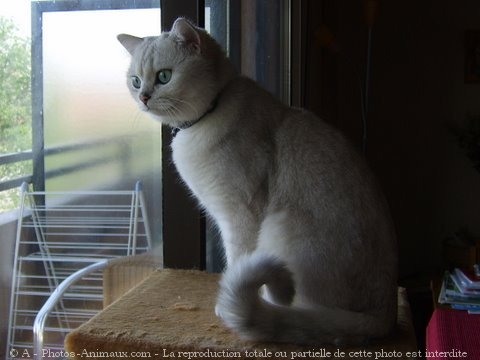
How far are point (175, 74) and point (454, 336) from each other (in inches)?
40.6

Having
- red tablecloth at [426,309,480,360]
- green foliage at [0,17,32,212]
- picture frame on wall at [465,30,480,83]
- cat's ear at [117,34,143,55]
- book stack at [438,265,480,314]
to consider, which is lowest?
book stack at [438,265,480,314]

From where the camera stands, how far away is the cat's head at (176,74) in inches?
47.4

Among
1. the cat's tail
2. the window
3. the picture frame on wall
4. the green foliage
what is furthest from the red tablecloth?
the picture frame on wall

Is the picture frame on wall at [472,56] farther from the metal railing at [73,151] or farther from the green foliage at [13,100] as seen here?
the green foliage at [13,100]

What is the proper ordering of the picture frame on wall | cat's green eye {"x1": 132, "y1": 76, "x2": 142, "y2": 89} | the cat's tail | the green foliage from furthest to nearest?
the picture frame on wall, cat's green eye {"x1": 132, "y1": 76, "x2": 142, "y2": 89}, the green foliage, the cat's tail

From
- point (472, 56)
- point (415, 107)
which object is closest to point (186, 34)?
point (415, 107)

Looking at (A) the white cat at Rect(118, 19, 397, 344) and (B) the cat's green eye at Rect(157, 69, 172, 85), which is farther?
(B) the cat's green eye at Rect(157, 69, 172, 85)

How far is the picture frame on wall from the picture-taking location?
3.44 meters

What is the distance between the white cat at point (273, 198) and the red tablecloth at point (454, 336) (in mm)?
345

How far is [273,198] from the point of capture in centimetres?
120

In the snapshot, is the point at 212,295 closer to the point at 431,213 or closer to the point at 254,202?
the point at 254,202

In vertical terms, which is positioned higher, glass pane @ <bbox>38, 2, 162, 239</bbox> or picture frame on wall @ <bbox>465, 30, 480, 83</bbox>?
picture frame on wall @ <bbox>465, 30, 480, 83</bbox>

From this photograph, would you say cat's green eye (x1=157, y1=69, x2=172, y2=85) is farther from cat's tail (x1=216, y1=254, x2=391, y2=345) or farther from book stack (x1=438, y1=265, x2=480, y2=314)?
book stack (x1=438, y1=265, x2=480, y2=314)

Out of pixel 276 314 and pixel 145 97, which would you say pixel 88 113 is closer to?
pixel 145 97
